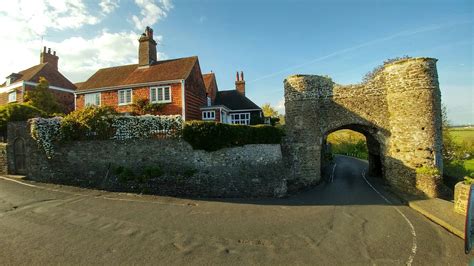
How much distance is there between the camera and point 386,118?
17859 mm

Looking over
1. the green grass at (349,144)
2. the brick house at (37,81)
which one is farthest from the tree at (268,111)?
the brick house at (37,81)

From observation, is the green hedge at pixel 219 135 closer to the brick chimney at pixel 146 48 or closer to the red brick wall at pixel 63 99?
the brick chimney at pixel 146 48

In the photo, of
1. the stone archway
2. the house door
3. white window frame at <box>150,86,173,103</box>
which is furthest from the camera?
white window frame at <box>150,86,173,103</box>

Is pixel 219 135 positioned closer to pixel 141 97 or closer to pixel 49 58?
pixel 141 97

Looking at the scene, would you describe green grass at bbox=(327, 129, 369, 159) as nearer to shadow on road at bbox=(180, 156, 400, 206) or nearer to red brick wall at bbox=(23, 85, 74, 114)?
shadow on road at bbox=(180, 156, 400, 206)

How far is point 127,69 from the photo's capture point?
27844 mm

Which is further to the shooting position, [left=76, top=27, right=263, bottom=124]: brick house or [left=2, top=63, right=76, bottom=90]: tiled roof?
[left=2, top=63, right=76, bottom=90]: tiled roof

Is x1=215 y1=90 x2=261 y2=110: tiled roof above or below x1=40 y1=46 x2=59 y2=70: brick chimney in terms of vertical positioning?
below

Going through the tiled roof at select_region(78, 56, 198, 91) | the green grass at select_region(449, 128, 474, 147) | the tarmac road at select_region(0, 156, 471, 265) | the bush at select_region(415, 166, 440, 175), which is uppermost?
the tiled roof at select_region(78, 56, 198, 91)

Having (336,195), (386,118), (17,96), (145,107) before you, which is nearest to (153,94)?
(145,107)

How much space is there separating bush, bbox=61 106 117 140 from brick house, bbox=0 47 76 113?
58.2 ft

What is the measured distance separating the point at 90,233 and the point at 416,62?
20598 mm

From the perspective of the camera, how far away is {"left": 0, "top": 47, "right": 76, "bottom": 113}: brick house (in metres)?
28.6

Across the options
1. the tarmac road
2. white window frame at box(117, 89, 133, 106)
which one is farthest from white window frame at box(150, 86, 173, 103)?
the tarmac road
